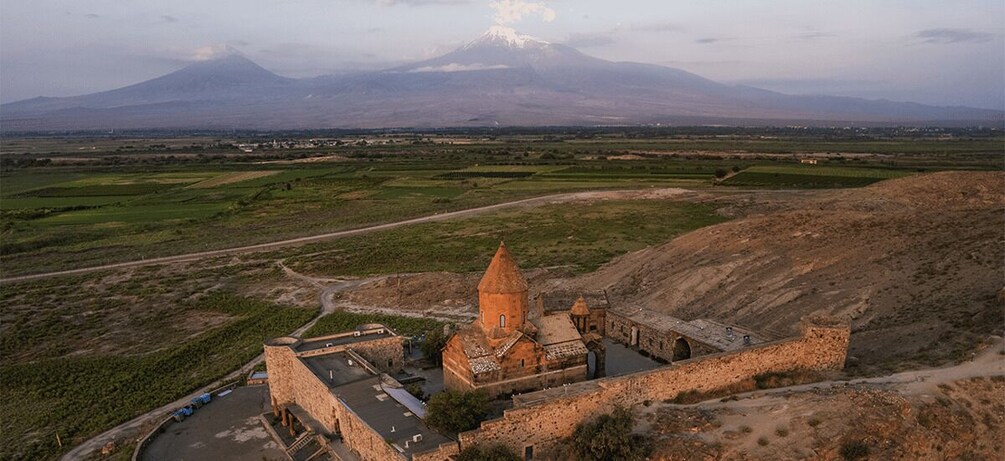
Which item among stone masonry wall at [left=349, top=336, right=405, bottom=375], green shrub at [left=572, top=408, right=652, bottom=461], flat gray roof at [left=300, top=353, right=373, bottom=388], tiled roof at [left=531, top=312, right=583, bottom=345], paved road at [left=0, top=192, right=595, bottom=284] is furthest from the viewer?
paved road at [left=0, top=192, right=595, bottom=284]

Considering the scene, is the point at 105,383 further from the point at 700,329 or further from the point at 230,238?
the point at 230,238

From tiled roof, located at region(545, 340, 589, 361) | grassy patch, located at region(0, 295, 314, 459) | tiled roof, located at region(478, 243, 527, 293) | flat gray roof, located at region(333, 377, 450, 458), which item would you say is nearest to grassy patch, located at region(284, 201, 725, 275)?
grassy patch, located at region(0, 295, 314, 459)

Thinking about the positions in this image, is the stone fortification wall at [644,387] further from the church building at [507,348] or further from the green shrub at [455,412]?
the church building at [507,348]

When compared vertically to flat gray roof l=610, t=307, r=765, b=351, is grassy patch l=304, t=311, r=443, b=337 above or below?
below

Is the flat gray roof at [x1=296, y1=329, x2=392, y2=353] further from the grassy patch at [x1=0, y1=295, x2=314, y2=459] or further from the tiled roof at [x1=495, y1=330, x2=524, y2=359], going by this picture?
the tiled roof at [x1=495, y1=330, x2=524, y2=359]

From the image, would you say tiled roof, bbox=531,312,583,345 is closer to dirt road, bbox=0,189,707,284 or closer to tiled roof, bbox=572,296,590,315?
tiled roof, bbox=572,296,590,315

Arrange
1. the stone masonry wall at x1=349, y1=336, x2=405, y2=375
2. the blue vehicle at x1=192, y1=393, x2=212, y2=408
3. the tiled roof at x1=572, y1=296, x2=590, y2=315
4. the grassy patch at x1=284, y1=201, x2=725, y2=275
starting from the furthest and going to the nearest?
the grassy patch at x1=284, y1=201, x2=725, y2=275 → the tiled roof at x1=572, y1=296, x2=590, y2=315 → the blue vehicle at x1=192, y1=393, x2=212, y2=408 → the stone masonry wall at x1=349, y1=336, x2=405, y2=375

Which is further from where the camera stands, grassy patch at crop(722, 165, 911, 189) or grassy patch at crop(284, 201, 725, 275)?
grassy patch at crop(722, 165, 911, 189)

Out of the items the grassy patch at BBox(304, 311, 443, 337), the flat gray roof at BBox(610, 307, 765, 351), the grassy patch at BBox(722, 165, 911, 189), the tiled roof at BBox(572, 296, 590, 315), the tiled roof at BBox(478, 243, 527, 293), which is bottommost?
the grassy patch at BBox(304, 311, 443, 337)
